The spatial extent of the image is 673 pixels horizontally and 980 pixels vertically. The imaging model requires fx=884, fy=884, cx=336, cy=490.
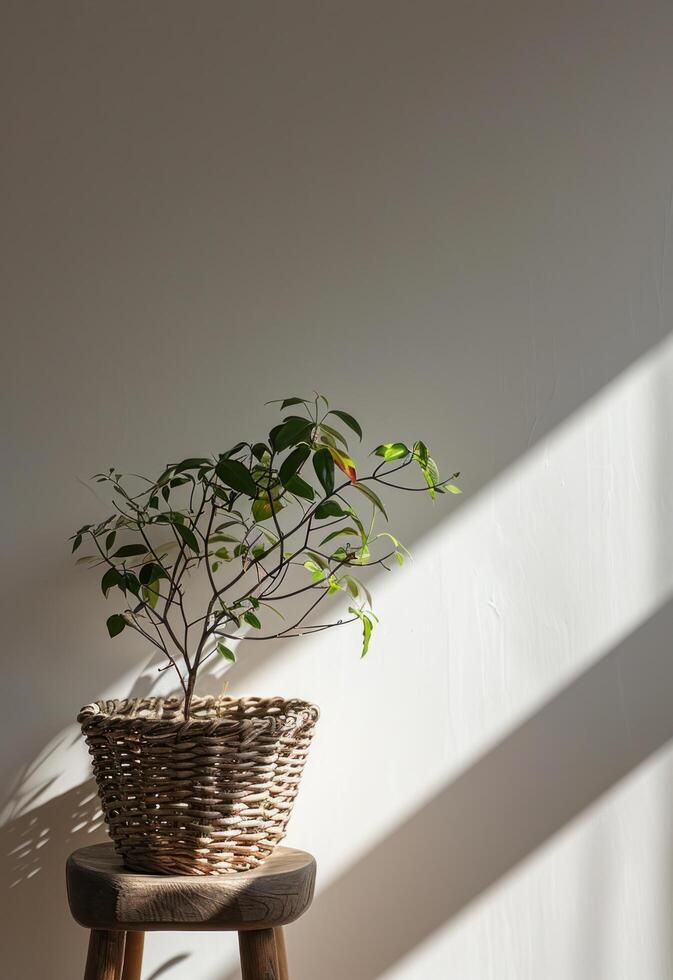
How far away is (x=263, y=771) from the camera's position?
1036mm

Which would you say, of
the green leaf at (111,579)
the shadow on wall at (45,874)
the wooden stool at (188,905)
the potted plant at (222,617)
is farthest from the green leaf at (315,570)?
the shadow on wall at (45,874)

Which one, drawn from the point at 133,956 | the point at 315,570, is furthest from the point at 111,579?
the point at 133,956

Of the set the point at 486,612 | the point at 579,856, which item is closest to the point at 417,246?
the point at 486,612

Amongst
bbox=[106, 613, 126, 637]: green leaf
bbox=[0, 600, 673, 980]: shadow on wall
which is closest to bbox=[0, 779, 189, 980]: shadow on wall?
bbox=[0, 600, 673, 980]: shadow on wall

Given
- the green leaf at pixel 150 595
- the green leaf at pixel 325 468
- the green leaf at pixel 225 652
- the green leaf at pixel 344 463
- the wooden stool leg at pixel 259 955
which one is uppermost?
the green leaf at pixel 344 463

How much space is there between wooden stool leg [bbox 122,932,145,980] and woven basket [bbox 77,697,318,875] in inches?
6.7

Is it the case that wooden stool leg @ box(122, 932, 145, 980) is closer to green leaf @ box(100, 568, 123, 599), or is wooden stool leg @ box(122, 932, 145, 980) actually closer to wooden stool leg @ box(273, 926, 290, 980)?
wooden stool leg @ box(273, 926, 290, 980)

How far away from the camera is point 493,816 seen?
1258 mm

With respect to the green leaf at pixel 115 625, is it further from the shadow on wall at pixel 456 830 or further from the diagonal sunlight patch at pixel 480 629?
the shadow on wall at pixel 456 830

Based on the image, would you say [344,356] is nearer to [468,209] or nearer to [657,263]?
[468,209]

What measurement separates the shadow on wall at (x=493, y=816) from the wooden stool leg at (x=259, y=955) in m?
0.22

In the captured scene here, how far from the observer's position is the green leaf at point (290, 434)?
1.03 meters

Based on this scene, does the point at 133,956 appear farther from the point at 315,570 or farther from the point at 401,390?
the point at 401,390

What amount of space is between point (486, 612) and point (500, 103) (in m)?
0.77
